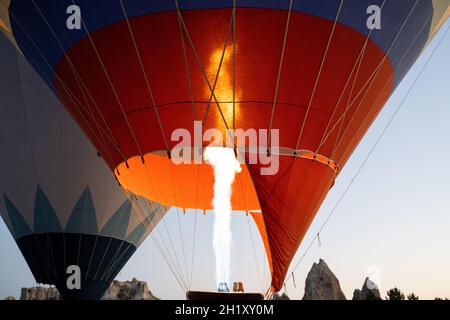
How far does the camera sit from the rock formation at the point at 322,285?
51125 millimetres

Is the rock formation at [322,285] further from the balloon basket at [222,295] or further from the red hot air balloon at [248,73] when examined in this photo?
the balloon basket at [222,295]

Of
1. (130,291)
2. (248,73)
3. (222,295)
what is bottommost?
(222,295)

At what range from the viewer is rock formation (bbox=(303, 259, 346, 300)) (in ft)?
168

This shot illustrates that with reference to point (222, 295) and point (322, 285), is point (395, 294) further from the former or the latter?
point (322, 285)

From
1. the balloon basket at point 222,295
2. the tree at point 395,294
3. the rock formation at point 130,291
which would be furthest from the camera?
the rock formation at point 130,291

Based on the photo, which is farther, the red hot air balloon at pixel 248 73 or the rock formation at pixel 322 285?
the rock formation at pixel 322 285

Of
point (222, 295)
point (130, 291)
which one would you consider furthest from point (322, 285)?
point (222, 295)

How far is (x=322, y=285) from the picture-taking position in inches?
2052

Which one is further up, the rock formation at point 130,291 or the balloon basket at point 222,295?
the rock formation at point 130,291

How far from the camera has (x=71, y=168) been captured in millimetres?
18547

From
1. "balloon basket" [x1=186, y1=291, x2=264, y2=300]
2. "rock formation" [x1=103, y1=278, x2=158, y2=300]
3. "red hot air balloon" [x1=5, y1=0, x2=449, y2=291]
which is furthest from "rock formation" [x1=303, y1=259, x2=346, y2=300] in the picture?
"balloon basket" [x1=186, y1=291, x2=264, y2=300]

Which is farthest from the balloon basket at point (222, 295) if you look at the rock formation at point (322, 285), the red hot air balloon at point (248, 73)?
the rock formation at point (322, 285)

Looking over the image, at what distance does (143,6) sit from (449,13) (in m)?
7.26

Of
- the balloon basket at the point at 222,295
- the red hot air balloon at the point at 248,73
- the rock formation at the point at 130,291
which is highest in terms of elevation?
the rock formation at the point at 130,291
